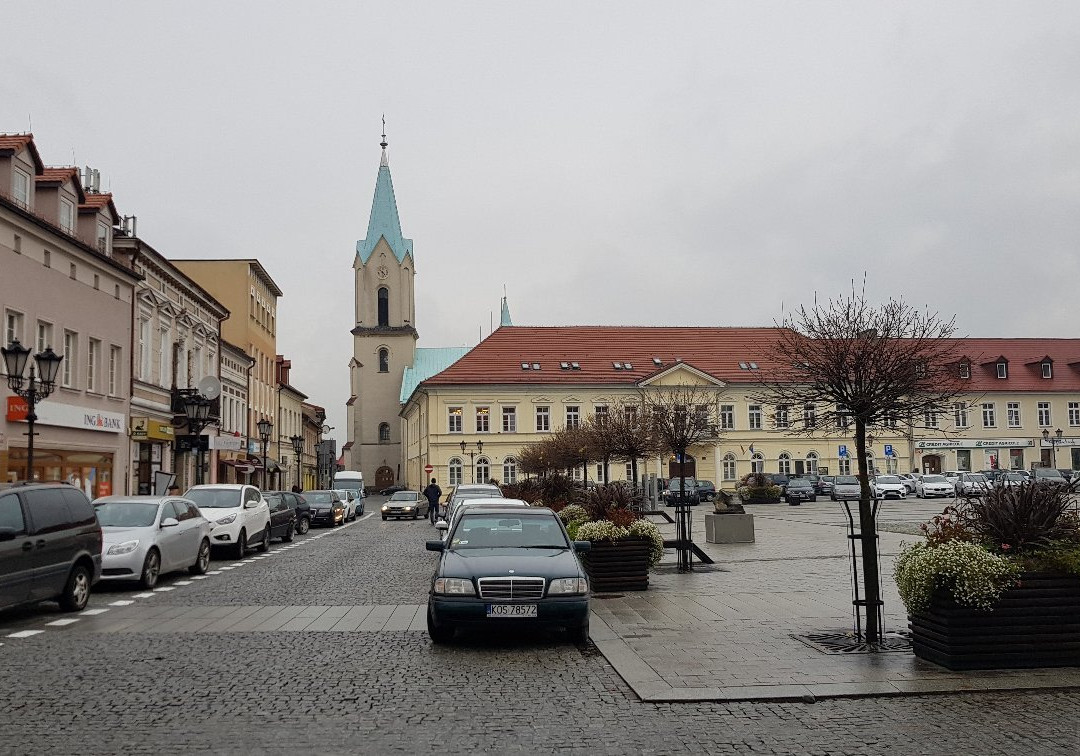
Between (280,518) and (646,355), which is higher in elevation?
(646,355)

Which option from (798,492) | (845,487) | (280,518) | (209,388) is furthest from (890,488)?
(280,518)

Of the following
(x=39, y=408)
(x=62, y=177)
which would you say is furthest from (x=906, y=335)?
(x=62, y=177)

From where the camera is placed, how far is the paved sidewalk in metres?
8.52

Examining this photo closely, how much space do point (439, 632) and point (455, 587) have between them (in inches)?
22.5

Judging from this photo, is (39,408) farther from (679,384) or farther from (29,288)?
(679,384)

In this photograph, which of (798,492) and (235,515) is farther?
(798,492)

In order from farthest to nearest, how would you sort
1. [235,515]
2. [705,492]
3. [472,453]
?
[472,453] → [705,492] → [235,515]

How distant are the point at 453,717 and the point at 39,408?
77.5 ft

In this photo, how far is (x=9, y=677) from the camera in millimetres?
9375

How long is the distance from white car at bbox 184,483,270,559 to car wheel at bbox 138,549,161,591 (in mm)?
6294

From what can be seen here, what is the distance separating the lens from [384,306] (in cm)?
11081

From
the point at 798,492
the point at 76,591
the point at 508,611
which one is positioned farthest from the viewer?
the point at 798,492

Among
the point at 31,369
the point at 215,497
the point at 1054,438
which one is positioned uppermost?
the point at 31,369

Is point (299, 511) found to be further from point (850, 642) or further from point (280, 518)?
point (850, 642)
